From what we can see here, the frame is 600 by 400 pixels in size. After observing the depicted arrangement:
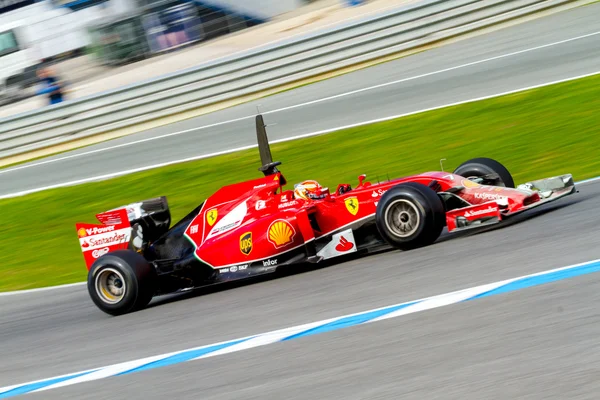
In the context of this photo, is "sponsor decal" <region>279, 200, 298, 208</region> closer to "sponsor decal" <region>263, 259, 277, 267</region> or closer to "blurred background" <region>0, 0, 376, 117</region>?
"sponsor decal" <region>263, 259, 277, 267</region>

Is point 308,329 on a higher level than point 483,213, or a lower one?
lower

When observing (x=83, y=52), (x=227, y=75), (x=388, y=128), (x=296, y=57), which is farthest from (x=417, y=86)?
(x=83, y=52)

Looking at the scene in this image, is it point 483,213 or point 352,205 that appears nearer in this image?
point 483,213

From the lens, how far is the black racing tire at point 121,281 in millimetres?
7785

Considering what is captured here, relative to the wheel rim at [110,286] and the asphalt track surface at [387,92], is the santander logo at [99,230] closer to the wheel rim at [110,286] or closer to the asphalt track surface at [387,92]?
the wheel rim at [110,286]

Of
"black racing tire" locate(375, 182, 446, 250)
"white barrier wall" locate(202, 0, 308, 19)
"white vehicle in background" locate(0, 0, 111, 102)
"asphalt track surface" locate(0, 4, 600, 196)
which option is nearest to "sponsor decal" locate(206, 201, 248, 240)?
"black racing tire" locate(375, 182, 446, 250)

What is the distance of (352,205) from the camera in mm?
7488

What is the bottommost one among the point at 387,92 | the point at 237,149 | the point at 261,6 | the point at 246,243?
the point at 246,243

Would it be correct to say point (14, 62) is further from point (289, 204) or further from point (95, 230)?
point (289, 204)

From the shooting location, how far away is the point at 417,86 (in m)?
14.3

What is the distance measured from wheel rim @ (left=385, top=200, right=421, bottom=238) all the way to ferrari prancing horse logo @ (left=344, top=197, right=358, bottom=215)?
0.43m

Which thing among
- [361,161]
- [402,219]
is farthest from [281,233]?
[361,161]

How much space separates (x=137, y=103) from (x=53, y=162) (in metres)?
1.94

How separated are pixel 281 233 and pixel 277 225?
0.25 feet
